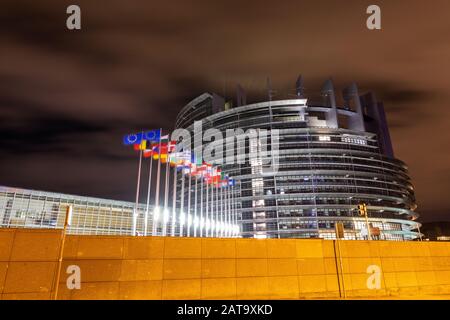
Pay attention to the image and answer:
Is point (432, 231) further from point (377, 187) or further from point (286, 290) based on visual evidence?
point (286, 290)

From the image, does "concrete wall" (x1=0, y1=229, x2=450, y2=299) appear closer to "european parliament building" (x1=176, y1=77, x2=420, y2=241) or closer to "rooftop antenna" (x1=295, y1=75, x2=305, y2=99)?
"european parliament building" (x1=176, y1=77, x2=420, y2=241)

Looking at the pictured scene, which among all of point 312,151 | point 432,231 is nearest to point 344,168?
point 312,151

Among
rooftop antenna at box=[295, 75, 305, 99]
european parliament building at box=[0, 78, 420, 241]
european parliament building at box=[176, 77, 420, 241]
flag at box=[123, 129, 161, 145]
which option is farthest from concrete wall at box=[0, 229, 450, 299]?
rooftop antenna at box=[295, 75, 305, 99]

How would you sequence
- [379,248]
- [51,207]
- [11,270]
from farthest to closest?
[51,207], [379,248], [11,270]

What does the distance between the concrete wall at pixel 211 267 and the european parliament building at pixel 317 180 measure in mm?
77318

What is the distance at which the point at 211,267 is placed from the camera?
12.1 meters

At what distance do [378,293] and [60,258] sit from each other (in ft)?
47.5

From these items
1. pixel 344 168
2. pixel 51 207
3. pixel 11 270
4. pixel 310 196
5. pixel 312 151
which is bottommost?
pixel 11 270

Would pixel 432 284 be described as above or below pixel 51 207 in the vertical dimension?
below

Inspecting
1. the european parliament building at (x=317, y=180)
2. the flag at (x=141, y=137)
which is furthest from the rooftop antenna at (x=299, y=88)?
the flag at (x=141, y=137)

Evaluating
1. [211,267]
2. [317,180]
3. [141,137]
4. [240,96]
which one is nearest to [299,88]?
[240,96]

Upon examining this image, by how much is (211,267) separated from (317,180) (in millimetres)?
89406

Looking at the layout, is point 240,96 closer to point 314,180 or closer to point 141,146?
point 314,180

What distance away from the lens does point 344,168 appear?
97438mm
